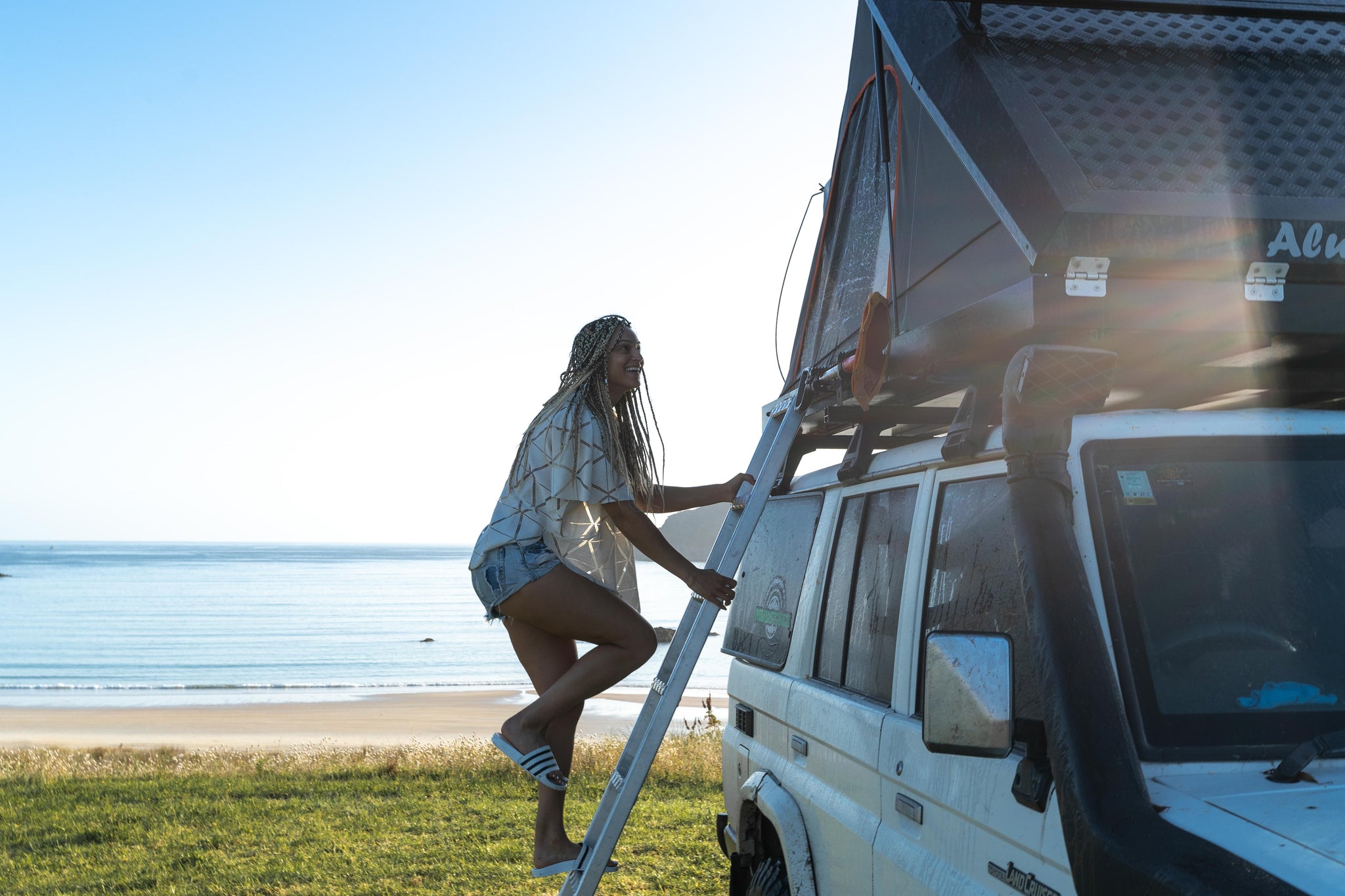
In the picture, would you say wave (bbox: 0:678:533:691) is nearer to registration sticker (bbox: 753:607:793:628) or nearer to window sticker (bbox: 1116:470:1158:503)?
registration sticker (bbox: 753:607:793:628)

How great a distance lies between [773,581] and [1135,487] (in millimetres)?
2088

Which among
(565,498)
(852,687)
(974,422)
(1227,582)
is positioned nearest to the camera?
(1227,582)

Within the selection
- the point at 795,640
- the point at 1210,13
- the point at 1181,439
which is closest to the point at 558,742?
the point at 795,640

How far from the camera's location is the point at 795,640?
378 cm

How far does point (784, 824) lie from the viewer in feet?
11.1

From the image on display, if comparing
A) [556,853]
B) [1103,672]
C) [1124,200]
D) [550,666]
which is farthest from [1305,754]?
[550,666]

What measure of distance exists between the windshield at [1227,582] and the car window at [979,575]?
241mm

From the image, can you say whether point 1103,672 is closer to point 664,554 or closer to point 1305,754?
point 1305,754

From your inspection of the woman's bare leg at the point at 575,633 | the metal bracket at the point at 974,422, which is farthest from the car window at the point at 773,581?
the metal bracket at the point at 974,422

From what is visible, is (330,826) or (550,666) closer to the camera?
(550,666)

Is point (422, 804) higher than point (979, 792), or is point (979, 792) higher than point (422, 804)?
point (979, 792)

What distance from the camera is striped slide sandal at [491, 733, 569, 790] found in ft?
12.0

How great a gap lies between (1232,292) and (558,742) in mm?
2663

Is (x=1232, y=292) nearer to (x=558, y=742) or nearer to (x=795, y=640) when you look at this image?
(x=795, y=640)
